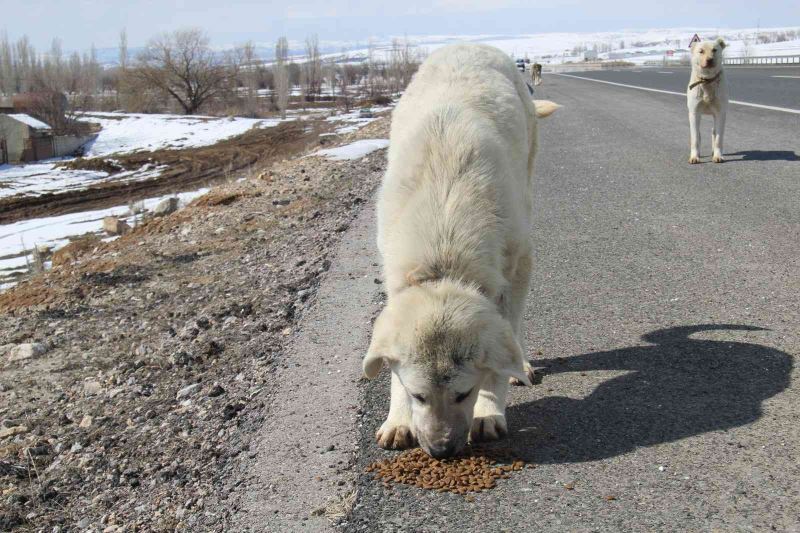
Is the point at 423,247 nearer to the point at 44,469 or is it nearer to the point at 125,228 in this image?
the point at 44,469

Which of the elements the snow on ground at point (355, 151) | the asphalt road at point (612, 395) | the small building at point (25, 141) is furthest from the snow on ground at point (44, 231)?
the small building at point (25, 141)

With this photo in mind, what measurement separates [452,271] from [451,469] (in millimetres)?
918

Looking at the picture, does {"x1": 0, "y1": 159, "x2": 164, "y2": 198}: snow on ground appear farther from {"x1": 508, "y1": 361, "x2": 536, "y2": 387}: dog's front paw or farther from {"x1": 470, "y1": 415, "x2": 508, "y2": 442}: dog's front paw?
{"x1": 470, "y1": 415, "x2": 508, "y2": 442}: dog's front paw

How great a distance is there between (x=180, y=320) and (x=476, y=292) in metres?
4.18

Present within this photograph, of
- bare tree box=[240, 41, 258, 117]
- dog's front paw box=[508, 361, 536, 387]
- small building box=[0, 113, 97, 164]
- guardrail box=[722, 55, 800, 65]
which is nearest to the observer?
dog's front paw box=[508, 361, 536, 387]

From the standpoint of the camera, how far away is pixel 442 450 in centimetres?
370

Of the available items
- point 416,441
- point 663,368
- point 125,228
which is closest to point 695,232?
point 663,368

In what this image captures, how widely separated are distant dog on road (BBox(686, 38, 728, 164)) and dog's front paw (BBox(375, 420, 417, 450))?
9497 mm

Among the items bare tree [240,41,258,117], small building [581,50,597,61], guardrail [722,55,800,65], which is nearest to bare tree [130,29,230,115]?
bare tree [240,41,258,117]

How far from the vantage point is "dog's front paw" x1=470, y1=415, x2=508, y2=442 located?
4.06 meters

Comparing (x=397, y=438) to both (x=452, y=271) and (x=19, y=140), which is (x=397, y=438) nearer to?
(x=452, y=271)

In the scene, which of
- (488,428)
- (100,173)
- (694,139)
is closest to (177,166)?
(100,173)

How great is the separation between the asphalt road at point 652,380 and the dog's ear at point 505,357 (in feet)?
1.47

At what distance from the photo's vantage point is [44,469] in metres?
4.97
